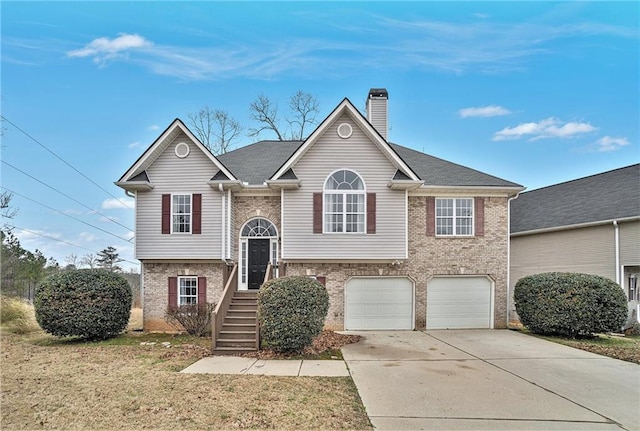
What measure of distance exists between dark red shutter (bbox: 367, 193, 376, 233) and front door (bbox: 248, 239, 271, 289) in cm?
387

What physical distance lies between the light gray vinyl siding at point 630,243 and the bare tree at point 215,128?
2390 centimetres

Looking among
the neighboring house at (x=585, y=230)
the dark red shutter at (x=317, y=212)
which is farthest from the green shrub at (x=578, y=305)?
the dark red shutter at (x=317, y=212)

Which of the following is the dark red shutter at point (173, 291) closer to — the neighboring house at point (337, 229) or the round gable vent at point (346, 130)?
the neighboring house at point (337, 229)

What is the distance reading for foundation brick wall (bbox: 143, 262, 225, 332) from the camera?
14805 mm

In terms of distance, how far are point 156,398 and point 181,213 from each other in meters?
8.68

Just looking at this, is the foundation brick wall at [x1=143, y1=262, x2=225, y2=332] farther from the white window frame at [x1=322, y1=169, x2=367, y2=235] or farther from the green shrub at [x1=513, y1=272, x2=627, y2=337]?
the green shrub at [x1=513, y1=272, x2=627, y2=337]

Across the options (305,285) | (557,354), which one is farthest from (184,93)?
(557,354)

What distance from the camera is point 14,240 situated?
23219mm

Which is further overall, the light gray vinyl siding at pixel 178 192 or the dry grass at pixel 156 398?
the light gray vinyl siding at pixel 178 192

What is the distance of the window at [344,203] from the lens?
14445mm

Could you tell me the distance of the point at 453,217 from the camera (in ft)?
51.4

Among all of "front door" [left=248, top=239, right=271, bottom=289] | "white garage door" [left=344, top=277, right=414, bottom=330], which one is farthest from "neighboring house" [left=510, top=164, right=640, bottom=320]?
"front door" [left=248, top=239, right=271, bottom=289]

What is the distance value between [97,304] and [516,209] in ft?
69.0

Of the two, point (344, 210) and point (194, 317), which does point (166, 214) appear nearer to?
point (194, 317)
